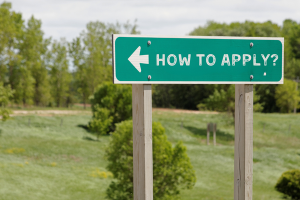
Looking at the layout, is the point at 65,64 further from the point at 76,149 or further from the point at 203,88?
the point at 76,149

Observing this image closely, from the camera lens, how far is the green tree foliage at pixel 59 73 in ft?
171

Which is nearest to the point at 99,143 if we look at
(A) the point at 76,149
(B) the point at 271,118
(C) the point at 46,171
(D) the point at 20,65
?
(A) the point at 76,149

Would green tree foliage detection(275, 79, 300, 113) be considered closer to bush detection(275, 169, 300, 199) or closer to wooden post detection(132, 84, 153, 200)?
bush detection(275, 169, 300, 199)

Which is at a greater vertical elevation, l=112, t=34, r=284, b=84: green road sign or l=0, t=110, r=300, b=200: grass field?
l=112, t=34, r=284, b=84: green road sign

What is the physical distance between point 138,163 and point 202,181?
55.1ft

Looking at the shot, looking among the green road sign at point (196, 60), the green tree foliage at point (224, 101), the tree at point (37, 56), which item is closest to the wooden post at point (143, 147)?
the green road sign at point (196, 60)

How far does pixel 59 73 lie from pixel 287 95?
123ft

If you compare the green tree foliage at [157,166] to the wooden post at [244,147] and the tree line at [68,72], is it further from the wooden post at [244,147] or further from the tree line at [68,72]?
the tree line at [68,72]

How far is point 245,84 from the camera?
3383 mm

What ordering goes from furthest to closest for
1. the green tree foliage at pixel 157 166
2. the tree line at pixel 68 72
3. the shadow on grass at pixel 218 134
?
the tree line at pixel 68 72, the shadow on grass at pixel 218 134, the green tree foliage at pixel 157 166

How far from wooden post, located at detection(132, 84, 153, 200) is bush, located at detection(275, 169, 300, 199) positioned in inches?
598

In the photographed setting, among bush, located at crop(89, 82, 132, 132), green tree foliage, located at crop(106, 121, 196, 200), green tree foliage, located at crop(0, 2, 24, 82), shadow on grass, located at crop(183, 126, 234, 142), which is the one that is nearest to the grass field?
shadow on grass, located at crop(183, 126, 234, 142)

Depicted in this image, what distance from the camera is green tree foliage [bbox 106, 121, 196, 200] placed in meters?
11.8

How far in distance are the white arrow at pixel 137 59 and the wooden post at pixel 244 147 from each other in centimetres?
111
